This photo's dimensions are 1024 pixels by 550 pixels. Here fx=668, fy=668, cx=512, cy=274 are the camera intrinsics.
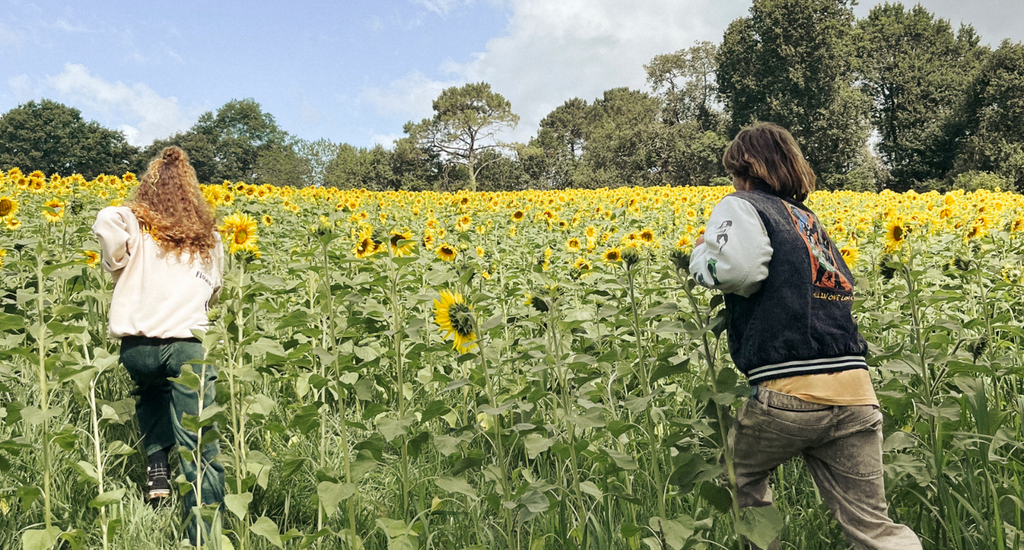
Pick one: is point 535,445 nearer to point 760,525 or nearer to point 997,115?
point 760,525

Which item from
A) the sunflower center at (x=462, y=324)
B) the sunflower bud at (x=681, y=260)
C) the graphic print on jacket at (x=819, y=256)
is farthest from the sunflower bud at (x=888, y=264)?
the sunflower center at (x=462, y=324)

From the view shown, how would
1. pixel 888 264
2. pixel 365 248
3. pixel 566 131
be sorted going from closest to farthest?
pixel 888 264, pixel 365 248, pixel 566 131

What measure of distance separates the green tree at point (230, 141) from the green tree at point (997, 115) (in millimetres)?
44412

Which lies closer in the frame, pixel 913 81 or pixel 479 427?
pixel 479 427

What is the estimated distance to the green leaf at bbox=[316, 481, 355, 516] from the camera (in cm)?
198

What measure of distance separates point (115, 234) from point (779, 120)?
40105mm

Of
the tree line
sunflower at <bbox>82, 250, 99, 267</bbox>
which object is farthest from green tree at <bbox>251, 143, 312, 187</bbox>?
sunflower at <bbox>82, 250, 99, 267</bbox>

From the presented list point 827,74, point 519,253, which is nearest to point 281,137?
point 827,74

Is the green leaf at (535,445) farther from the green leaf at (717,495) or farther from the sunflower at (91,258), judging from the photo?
→ the sunflower at (91,258)

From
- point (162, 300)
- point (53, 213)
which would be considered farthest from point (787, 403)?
point (53, 213)

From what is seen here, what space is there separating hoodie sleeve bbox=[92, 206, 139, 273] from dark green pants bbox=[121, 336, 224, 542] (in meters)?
0.35

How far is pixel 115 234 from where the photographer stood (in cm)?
297

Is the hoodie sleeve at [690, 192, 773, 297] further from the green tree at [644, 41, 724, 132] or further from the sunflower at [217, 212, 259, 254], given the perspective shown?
the green tree at [644, 41, 724, 132]

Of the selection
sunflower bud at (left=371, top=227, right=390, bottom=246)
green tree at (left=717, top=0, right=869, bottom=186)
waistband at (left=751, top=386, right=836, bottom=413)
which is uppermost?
green tree at (left=717, top=0, right=869, bottom=186)
